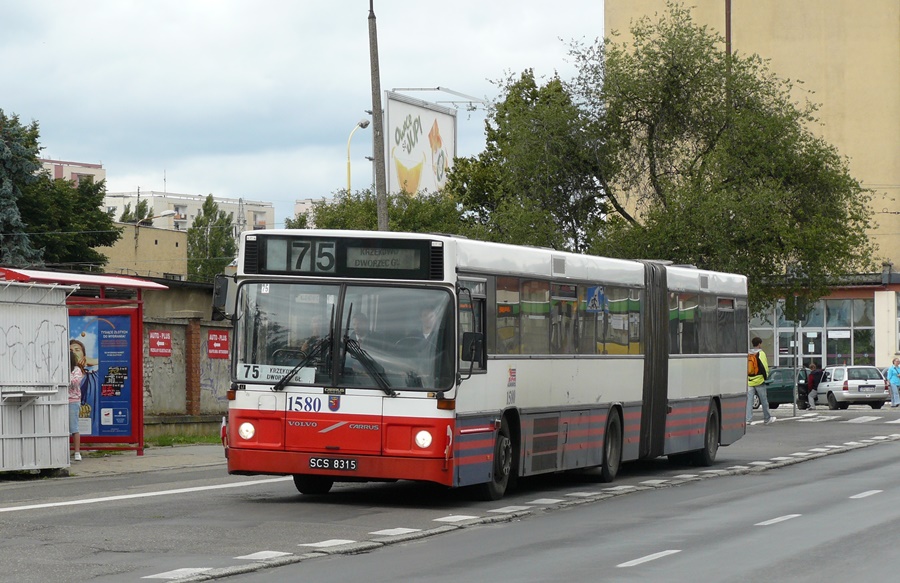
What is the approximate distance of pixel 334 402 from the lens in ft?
52.1

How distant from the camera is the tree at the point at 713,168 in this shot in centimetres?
4084

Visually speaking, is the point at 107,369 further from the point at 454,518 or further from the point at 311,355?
the point at 454,518

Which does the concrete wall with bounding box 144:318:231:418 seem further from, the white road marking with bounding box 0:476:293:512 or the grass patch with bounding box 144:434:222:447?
the white road marking with bounding box 0:476:293:512

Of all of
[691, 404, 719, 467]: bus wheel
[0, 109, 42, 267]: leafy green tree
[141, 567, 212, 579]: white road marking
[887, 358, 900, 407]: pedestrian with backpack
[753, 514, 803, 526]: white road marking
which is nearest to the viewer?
[141, 567, 212, 579]: white road marking

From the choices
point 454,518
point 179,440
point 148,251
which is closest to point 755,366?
point 179,440

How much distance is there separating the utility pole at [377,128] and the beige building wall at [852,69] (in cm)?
4723

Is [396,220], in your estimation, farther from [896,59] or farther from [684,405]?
[684,405]

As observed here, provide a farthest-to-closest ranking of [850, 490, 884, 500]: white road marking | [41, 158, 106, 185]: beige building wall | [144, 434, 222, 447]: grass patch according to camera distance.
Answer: [41, 158, 106, 185]: beige building wall, [144, 434, 222, 447]: grass patch, [850, 490, 884, 500]: white road marking

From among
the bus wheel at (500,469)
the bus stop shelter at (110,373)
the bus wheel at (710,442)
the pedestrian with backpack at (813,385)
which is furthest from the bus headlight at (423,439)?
the pedestrian with backpack at (813,385)

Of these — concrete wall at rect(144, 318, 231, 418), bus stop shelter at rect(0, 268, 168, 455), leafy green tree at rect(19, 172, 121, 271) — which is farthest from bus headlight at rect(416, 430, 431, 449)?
leafy green tree at rect(19, 172, 121, 271)

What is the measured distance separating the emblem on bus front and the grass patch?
1268 cm

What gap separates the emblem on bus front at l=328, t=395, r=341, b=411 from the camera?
15883mm

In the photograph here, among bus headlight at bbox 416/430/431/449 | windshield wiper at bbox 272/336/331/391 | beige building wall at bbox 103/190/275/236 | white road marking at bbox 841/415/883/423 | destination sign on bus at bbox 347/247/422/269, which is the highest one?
beige building wall at bbox 103/190/275/236

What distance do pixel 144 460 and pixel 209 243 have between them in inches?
4610
